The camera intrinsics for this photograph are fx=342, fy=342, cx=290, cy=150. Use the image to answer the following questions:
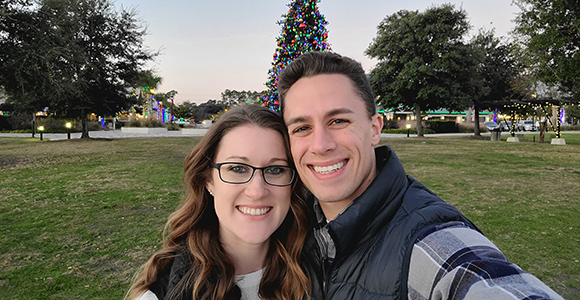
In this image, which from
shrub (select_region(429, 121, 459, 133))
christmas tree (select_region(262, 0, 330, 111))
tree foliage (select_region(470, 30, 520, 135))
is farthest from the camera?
shrub (select_region(429, 121, 459, 133))

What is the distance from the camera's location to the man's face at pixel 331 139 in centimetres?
197

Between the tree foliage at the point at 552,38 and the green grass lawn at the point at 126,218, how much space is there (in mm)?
8239

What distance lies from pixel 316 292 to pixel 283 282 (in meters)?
0.24

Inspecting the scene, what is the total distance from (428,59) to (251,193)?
3270cm

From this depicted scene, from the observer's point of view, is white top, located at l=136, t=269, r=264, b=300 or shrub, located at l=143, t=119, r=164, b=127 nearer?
white top, located at l=136, t=269, r=264, b=300

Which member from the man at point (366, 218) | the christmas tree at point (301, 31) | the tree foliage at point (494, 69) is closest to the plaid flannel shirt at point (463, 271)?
the man at point (366, 218)

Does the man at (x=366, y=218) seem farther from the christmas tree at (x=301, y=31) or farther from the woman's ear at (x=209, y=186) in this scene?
the christmas tree at (x=301, y=31)

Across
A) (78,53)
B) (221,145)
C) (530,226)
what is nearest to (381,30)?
(78,53)

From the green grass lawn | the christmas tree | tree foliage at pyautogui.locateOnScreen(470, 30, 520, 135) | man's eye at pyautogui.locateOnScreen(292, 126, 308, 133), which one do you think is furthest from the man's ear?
tree foliage at pyautogui.locateOnScreen(470, 30, 520, 135)

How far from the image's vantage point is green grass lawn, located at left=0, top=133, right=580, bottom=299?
12.4 ft

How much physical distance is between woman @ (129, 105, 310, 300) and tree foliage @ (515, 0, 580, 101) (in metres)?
19.8

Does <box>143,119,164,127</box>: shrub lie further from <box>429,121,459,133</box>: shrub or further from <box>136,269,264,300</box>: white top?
<box>136,269,264,300</box>: white top

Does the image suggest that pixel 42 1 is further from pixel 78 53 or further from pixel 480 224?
pixel 480 224

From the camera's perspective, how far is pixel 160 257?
6.31 ft
